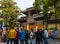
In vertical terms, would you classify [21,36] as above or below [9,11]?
below

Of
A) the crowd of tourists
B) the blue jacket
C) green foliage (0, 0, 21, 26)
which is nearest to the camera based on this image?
the crowd of tourists

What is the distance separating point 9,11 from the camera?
46.7m

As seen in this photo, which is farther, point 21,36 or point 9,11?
point 9,11

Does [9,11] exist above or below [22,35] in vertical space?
above

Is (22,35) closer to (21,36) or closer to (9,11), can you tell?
(21,36)

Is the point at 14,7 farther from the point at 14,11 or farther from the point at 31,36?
the point at 31,36

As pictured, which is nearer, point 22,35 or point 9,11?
point 22,35

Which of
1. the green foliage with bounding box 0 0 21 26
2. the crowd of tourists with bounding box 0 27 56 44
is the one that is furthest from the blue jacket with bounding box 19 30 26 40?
the green foliage with bounding box 0 0 21 26

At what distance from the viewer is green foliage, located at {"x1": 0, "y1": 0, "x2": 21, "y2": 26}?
152ft

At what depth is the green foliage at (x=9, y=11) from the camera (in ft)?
152

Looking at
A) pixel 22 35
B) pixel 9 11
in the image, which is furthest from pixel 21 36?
pixel 9 11

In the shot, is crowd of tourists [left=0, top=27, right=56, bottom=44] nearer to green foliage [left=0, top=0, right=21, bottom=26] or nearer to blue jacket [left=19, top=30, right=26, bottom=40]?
blue jacket [left=19, top=30, right=26, bottom=40]

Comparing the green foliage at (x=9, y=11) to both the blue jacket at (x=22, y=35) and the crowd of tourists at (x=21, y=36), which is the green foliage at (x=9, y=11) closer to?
the crowd of tourists at (x=21, y=36)

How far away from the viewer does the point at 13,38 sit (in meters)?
20.6
